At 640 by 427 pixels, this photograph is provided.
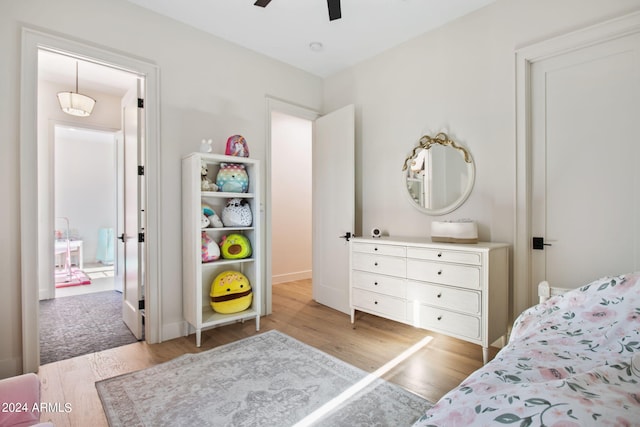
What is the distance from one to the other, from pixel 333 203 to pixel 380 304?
1249mm

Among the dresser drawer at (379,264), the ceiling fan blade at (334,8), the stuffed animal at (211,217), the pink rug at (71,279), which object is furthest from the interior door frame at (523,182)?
the pink rug at (71,279)

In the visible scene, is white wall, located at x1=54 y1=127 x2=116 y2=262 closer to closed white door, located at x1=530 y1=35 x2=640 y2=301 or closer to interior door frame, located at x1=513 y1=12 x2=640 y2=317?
interior door frame, located at x1=513 y1=12 x2=640 y2=317

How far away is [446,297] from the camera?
2.43 m

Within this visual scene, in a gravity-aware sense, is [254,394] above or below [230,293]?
below

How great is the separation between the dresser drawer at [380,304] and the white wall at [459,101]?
0.71 meters

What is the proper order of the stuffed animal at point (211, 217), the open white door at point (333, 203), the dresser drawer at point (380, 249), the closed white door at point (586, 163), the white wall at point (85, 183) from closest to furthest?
the closed white door at point (586, 163) → the dresser drawer at point (380, 249) → the stuffed animal at point (211, 217) → the open white door at point (333, 203) → the white wall at point (85, 183)

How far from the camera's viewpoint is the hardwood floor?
193 centimetres

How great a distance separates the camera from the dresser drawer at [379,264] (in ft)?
8.98

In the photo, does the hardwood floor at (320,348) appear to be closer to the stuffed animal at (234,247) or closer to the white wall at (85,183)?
A: the stuffed animal at (234,247)

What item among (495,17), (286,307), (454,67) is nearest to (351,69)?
(454,67)

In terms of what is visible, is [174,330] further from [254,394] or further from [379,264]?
[379,264]

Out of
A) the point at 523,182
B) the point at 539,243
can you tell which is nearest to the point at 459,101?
the point at 523,182

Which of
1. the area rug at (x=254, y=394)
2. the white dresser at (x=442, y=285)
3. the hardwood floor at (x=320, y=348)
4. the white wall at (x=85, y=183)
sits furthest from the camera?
the white wall at (x=85, y=183)

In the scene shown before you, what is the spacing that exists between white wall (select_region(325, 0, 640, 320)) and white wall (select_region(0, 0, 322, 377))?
3.30ft
